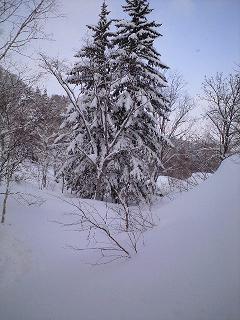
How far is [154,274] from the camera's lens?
4.14 meters

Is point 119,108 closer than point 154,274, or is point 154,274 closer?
point 154,274

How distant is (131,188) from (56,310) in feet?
34.5

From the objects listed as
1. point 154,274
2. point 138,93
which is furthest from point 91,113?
point 154,274

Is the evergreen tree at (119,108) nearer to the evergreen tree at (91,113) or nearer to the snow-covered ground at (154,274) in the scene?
the evergreen tree at (91,113)

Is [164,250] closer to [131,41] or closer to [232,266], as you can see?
[232,266]

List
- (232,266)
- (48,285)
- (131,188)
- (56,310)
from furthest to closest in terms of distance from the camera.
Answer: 1. (131,188)
2. (48,285)
3. (56,310)
4. (232,266)

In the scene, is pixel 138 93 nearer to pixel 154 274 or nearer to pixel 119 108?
pixel 119 108

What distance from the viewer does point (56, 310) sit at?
14.7 ft

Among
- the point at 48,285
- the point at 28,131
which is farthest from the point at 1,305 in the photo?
the point at 28,131

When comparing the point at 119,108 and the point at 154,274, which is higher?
the point at 119,108

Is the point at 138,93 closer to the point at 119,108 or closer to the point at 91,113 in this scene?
the point at 119,108

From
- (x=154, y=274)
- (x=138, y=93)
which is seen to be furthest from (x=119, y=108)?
(x=154, y=274)

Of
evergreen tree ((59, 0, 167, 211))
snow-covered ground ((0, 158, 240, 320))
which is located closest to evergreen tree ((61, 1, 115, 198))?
evergreen tree ((59, 0, 167, 211))

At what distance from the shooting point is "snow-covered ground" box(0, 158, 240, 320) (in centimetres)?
335
